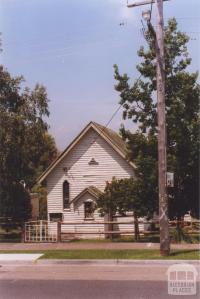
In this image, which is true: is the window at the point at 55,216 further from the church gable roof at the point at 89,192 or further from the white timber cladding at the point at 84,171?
the church gable roof at the point at 89,192

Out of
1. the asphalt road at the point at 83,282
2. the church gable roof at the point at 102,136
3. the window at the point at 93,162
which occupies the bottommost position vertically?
the asphalt road at the point at 83,282

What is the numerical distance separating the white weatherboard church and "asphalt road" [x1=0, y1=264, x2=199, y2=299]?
45.7 ft

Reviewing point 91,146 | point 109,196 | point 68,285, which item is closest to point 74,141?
point 91,146

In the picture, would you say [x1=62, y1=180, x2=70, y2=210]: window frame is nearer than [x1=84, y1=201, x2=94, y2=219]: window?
No

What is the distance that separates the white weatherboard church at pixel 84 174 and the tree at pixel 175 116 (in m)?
7.25

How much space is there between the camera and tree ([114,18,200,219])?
69.2 feet

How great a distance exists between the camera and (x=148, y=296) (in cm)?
1038

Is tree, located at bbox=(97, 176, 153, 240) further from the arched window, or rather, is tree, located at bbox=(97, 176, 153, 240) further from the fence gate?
the arched window

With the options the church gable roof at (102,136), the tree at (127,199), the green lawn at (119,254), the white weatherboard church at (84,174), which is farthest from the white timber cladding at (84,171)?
the green lawn at (119,254)

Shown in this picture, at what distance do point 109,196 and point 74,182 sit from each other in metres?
7.88

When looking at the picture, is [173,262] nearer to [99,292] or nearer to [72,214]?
[99,292]

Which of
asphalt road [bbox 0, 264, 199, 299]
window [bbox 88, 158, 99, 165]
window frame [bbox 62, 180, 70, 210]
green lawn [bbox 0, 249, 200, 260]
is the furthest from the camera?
window frame [bbox 62, 180, 70, 210]

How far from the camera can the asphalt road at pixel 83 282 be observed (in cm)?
1072

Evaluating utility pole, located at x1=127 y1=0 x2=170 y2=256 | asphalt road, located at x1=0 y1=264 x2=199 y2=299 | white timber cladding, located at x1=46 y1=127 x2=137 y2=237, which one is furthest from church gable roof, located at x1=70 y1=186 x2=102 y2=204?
asphalt road, located at x1=0 y1=264 x2=199 y2=299
